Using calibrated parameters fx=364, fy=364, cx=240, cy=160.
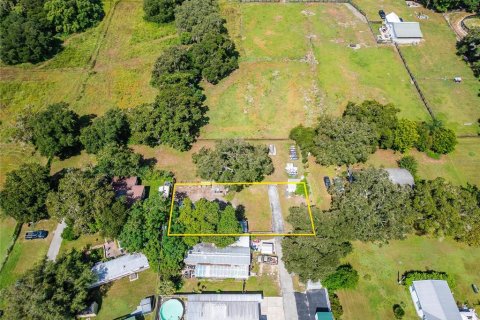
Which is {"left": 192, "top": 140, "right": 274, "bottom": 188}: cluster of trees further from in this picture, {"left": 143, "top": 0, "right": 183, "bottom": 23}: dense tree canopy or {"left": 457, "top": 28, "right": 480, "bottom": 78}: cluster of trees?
{"left": 457, "top": 28, "right": 480, "bottom": 78}: cluster of trees

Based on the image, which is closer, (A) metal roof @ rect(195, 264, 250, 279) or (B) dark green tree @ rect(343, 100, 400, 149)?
(A) metal roof @ rect(195, 264, 250, 279)

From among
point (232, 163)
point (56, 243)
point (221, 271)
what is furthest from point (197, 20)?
point (221, 271)

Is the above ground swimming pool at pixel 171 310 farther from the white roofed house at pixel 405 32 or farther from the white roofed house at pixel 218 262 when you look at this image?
the white roofed house at pixel 405 32

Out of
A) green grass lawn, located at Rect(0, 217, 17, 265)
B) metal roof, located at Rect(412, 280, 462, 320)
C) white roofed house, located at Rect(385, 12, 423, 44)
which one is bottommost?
metal roof, located at Rect(412, 280, 462, 320)

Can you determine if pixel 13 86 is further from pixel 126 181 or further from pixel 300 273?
pixel 300 273

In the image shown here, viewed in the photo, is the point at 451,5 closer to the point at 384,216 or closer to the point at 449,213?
the point at 449,213

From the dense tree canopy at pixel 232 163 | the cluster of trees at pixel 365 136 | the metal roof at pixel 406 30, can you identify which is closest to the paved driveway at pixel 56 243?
the dense tree canopy at pixel 232 163

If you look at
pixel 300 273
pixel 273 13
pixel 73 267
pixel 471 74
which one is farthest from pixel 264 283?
pixel 273 13

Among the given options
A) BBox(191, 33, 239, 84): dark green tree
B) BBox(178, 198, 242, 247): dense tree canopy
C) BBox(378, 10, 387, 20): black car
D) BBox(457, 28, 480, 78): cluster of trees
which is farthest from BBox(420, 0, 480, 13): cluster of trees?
BBox(178, 198, 242, 247): dense tree canopy
